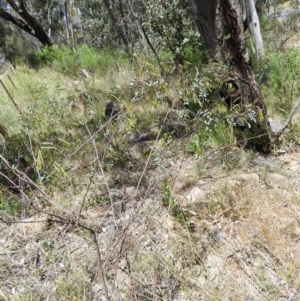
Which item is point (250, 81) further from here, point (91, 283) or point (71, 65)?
point (71, 65)

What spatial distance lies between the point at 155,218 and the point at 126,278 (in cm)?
44

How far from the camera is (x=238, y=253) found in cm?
160

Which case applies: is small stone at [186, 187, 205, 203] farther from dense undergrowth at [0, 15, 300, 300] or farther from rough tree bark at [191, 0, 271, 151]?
rough tree bark at [191, 0, 271, 151]

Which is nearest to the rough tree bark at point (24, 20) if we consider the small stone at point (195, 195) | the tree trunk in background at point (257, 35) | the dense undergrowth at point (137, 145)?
the dense undergrowth at point (137, 145)

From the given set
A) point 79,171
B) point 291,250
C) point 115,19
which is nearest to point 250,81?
point 291,250

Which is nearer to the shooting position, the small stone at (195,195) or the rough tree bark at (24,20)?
the small stone at (195,195)

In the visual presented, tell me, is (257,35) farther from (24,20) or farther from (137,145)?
(24,20)

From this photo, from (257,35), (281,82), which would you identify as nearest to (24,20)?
(257,35)

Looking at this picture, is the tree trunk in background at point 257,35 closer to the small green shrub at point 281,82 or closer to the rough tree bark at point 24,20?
the small green shrub at point 281,82

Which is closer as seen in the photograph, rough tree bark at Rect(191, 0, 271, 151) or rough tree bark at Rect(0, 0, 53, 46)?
rough tree bark at Rect(191, 0, 271, 151)

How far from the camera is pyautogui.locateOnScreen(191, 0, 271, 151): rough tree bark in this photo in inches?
83.9

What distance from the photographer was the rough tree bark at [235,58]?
6.99 ft

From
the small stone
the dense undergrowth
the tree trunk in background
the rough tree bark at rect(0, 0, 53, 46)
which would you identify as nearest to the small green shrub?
the dense undergrowth

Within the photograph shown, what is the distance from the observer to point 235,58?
88.5 inches
